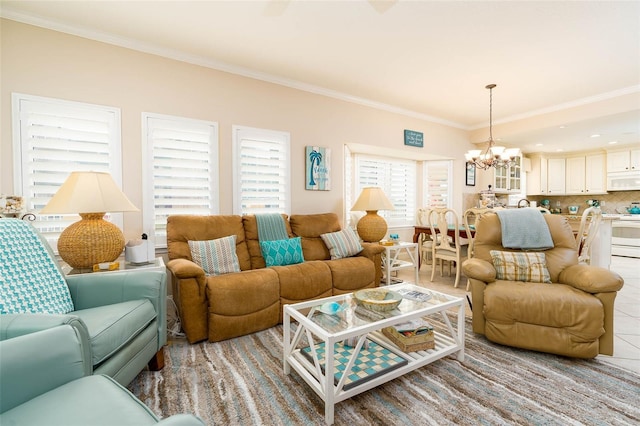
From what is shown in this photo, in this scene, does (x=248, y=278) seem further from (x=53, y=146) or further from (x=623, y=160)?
(x=623, y=160)

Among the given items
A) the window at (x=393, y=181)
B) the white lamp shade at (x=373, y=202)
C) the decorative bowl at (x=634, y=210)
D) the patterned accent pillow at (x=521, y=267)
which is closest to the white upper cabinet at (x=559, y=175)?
the decorative bowl at (x=634, y=210)

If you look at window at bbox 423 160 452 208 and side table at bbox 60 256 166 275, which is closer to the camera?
side table at bbox 60 256 166 275

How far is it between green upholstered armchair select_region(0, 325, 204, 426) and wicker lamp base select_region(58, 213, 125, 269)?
1.20m

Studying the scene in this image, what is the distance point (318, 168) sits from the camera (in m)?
Answer: 3.72

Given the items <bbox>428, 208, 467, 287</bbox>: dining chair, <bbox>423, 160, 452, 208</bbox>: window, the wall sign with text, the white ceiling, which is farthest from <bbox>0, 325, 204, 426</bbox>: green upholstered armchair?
<bbox>423, 160, 452, 208</bbox>: window

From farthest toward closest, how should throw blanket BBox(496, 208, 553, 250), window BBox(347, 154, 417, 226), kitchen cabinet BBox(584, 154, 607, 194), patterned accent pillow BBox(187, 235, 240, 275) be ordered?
kitchen cabinet BBox(584, 154, 607, 194) → window BBox(347, 154, 417, 226) → patterned accent pillow BBox(187, 235, 240, 275) → throw blanket BBox(496, 208, 553, 250)

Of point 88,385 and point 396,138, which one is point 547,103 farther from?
point 88,385

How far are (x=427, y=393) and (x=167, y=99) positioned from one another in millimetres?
3292

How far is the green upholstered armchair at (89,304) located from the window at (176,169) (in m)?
1.11

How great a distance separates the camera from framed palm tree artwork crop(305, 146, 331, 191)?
364 centimetres

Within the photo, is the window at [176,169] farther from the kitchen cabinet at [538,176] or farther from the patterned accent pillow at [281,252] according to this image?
the kitchen cabinet at [538,176]

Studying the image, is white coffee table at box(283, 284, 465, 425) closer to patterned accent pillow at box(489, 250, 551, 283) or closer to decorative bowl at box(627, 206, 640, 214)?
patterned accent pillow at box(489, 250, 551, 283)

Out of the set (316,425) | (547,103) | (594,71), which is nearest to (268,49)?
(316,425)

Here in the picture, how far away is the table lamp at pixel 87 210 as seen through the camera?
1.91 m
